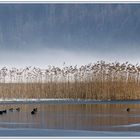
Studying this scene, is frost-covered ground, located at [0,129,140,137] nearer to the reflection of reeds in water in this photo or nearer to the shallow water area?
the shallow water area

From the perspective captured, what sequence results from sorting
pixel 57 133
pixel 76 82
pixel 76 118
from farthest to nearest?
pixel 76 118 → pixel 76 82 → pixel 57 133

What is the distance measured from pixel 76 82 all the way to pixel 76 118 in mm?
646

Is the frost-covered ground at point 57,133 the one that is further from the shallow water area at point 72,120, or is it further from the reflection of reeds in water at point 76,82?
the reflection of reeds in water at point 76,82

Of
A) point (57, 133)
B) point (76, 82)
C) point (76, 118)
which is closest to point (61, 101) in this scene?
point (76, 82)

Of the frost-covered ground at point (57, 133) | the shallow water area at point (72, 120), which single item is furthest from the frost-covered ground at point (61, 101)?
the frost-covered ground at point (57, 133)

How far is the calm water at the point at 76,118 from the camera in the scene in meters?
5.94

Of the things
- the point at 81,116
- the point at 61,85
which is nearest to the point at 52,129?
the point at 61,85

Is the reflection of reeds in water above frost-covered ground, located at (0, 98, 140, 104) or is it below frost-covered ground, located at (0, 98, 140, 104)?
above

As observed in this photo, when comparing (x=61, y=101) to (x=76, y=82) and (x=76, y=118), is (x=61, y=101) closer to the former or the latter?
(x=76, y=82)

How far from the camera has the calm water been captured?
5941mm

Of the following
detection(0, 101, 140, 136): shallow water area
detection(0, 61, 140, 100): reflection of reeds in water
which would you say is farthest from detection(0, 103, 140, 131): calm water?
detection(0, 61, 140, 100): reflection of reeds in water

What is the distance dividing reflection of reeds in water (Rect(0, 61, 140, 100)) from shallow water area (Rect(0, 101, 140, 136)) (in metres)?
0.14

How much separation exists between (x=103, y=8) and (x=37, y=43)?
86 cm

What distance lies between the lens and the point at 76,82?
6.23m
